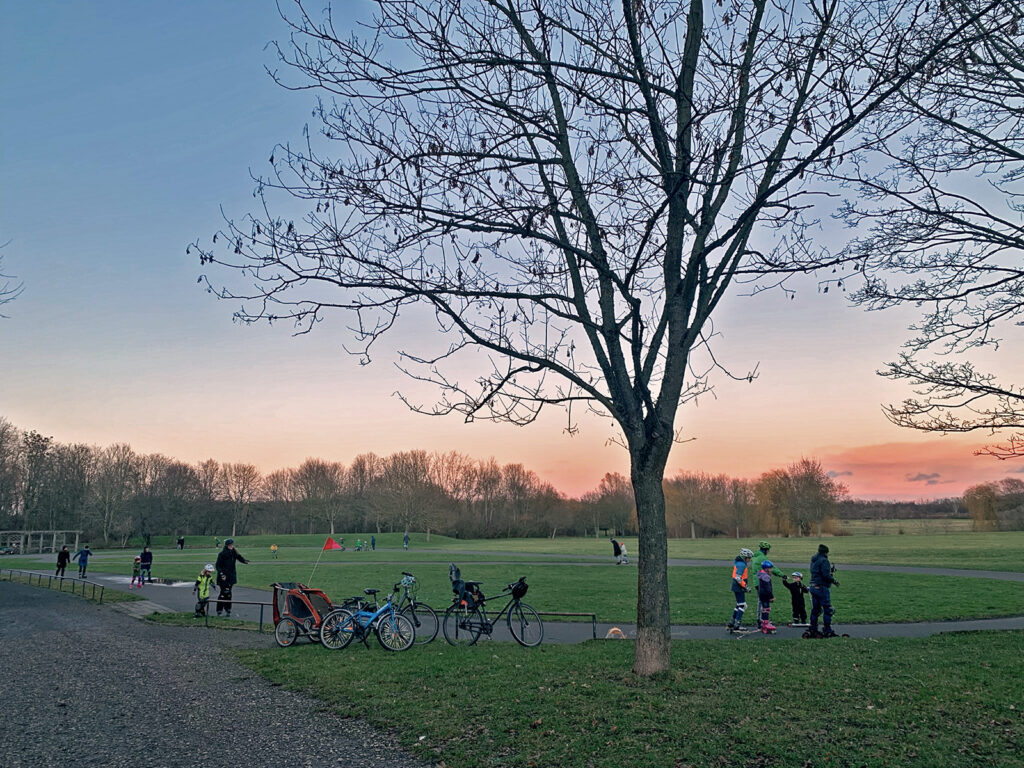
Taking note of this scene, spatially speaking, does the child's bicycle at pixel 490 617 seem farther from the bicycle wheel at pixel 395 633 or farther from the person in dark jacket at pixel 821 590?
the person in dark jacket at pixel 821 590

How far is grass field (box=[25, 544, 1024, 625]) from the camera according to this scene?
56.7 feet

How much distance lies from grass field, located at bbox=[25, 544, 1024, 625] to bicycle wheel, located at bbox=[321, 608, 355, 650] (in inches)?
217

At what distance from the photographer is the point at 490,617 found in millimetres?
12734

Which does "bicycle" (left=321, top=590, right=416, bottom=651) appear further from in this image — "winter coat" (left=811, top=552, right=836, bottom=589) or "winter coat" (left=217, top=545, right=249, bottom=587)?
"winter coat" (left=811, top=552, right=836, bottom=589)

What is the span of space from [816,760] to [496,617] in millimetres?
7761

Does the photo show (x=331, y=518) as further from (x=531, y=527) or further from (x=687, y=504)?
(x=687, y=504)

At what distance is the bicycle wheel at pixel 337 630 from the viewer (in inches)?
464

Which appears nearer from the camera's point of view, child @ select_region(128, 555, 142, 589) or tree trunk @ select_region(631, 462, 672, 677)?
tree trunk @ select_region(631, 462, 672, 677)

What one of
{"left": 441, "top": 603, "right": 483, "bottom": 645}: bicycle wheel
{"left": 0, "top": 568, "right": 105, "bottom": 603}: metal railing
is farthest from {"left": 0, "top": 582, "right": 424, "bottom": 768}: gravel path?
{"left": 0, "top": 568, "right": 105, "bottom": 603}: metal railing

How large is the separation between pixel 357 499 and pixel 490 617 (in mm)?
109209

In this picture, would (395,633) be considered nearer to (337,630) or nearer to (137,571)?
(337,630)

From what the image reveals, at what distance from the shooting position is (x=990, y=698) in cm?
702

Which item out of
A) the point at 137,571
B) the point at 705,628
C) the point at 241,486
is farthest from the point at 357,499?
the point at 705,628

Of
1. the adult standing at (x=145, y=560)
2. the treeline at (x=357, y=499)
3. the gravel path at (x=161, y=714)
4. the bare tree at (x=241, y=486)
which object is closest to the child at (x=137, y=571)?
the adult standing at (x=145, y=560)
